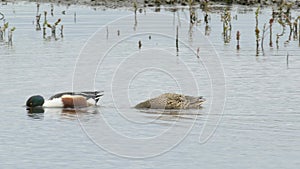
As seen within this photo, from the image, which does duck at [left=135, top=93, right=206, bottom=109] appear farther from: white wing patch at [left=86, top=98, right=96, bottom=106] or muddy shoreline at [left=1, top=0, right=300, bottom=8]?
muddy shoreline at [left=1, top=0, right=300, bottom=8]

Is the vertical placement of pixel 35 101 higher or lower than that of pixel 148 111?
higher

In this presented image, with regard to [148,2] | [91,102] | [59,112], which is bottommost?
[59,112]

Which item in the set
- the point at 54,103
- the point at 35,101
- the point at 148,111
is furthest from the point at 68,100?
the point at 148,111

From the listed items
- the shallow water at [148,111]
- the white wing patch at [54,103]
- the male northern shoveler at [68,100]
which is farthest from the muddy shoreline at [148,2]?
the white wing patch at [54,103]

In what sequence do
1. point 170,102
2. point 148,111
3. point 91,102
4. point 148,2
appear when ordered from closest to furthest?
point 148,111, point 170,102, point 91,102, point 148,2

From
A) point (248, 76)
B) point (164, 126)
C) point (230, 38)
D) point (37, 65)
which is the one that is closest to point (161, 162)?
point (164, 126)

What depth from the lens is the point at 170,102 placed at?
12.2m

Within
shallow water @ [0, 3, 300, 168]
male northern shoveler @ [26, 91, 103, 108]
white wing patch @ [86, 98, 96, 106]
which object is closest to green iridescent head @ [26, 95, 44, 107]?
male northern shoveler @ [26, 91, 103, 108]

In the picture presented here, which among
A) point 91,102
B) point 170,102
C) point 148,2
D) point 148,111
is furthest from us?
point 148,2

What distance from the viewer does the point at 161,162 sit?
28.7 feet

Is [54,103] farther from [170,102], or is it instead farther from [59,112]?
[170,102]

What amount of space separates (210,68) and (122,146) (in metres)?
6.35

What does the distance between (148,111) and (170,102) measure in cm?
44

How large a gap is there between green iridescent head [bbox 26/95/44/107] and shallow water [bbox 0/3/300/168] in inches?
5.6
